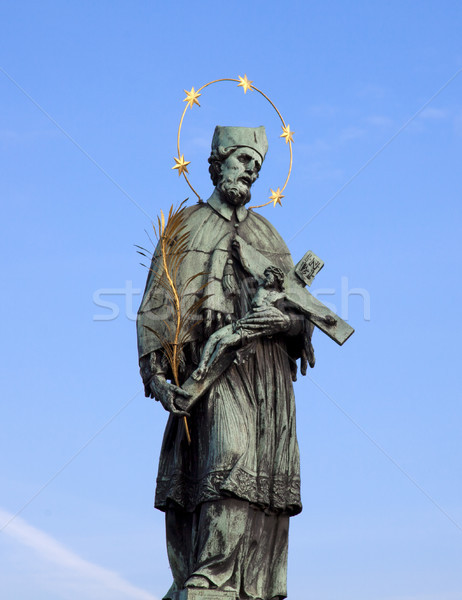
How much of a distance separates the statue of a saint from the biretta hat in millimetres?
12

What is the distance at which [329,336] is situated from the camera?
34.6 feet

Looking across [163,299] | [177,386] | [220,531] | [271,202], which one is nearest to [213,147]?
[271,202]

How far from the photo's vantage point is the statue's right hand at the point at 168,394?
10.1 m

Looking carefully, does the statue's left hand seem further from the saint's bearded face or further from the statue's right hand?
the saint's bearded face

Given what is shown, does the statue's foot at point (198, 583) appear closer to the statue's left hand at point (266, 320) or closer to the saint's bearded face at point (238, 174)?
the statue's left hand at point (266, 320)

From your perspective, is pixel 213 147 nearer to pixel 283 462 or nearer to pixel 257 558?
pixel 283 462

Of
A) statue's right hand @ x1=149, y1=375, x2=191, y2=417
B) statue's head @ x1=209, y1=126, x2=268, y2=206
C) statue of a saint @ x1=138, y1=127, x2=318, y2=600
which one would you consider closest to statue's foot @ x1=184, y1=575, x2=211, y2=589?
statue of a saint @ x1=138, y1=127, x2=318, y2=600

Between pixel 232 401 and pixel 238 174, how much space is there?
212 centimetres

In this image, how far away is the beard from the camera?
10852 millimetres

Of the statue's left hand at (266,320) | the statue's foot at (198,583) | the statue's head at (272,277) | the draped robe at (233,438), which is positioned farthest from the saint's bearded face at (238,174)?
the statue's foot at (198,583)

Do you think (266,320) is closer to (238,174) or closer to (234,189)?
(234,189)

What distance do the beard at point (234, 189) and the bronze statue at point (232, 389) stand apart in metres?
0.01

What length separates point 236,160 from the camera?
35.8 feet

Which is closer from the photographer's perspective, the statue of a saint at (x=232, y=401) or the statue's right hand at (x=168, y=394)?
the statue of a saint at (x=232, y=401)
